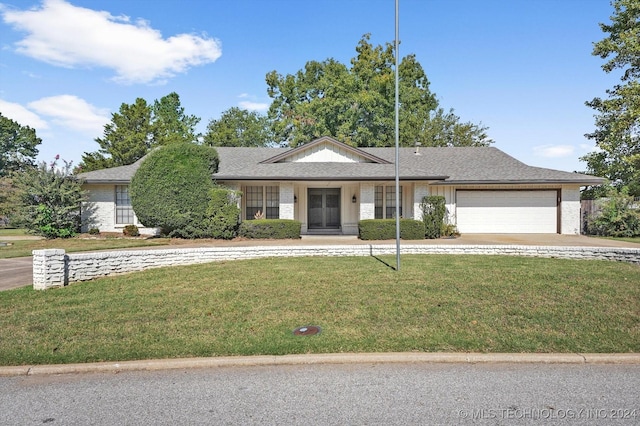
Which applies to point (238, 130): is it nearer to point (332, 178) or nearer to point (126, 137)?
point (126, 137)

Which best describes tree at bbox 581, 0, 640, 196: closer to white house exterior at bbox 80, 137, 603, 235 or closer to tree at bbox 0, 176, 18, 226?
white house exterior at bbox 80, 137, 603, 235

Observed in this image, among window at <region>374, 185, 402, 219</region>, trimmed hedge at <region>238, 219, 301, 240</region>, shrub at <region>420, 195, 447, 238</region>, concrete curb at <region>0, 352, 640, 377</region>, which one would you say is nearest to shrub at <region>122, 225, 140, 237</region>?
trimmed hedge at <region>238, 219, 301, 240</region>

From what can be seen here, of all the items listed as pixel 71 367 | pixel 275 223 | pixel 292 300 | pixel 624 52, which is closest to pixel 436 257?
pixel 292 300

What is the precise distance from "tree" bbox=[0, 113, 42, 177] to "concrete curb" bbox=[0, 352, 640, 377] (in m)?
71.7

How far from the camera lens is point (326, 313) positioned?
6.26 m

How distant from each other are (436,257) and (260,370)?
8486mm

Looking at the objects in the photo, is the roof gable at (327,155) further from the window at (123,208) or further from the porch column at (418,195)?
the window at (123,208)

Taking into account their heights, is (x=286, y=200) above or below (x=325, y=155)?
below

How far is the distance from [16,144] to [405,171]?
7415cm

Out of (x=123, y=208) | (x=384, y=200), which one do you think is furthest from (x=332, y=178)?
(x=123, y=208)

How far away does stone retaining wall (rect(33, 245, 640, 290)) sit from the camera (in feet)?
27.4

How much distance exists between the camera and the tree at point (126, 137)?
3697 cm

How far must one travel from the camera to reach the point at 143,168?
1623cm

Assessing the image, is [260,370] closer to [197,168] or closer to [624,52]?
[197,168]
